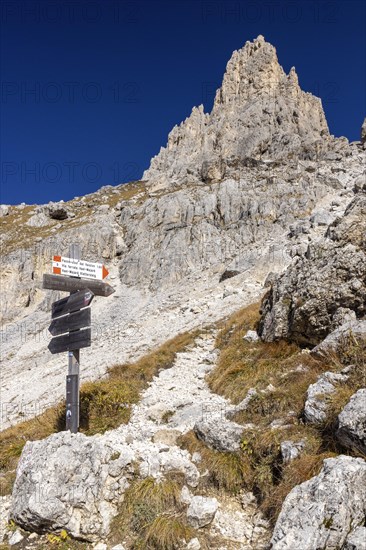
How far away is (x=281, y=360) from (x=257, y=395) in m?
3.14

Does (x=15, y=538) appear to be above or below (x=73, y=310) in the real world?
below

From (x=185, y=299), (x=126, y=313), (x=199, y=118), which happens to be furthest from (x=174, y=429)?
(x=199, y=118)

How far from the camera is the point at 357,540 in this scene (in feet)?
13.5

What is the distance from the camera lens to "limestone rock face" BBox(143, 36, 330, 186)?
316ft

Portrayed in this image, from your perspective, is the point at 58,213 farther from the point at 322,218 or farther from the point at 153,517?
the point at 153,517

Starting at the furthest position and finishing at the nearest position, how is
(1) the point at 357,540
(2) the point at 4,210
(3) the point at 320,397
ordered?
(2) the point at 4,210 < (3) the point at 320,397 < (1) the point at 357,540

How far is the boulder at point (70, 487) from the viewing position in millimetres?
5824

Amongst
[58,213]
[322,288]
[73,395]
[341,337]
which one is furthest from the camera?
[58,213]

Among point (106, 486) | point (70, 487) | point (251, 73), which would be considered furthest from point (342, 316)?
point (251, 73)

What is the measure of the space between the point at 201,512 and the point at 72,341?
4.64m

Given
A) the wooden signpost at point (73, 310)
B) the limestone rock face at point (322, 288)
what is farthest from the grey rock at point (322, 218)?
the wooden signpost at point (73, 310)

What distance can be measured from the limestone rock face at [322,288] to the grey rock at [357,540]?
7376 millimetres

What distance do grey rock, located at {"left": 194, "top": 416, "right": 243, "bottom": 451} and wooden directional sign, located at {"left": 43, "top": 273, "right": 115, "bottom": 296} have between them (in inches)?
160

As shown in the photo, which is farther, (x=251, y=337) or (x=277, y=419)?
(x=251, y=337)
